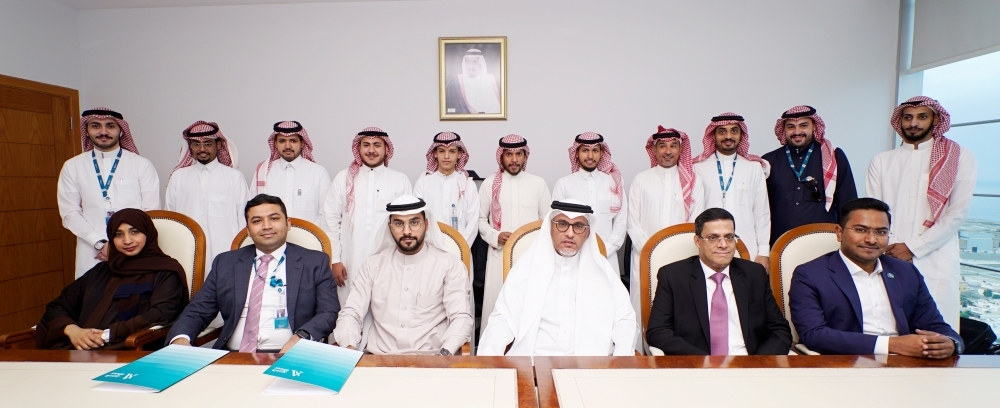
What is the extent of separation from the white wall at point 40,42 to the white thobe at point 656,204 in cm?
544

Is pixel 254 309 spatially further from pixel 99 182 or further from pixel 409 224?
pixel 99 182

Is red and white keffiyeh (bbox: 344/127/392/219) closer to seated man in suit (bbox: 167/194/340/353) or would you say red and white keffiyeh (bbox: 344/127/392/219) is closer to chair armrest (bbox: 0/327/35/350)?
seated man in suit (bbox: 167/194/340/353)

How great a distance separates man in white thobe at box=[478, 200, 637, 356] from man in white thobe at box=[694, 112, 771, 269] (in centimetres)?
182

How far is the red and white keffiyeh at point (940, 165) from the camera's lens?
10.4ft

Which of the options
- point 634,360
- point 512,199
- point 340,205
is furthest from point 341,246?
point 634,360

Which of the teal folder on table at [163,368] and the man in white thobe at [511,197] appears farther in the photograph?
the man in white thobe at [511,197]

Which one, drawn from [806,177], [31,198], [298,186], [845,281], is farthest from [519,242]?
[31,198]

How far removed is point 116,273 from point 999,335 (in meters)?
6.13

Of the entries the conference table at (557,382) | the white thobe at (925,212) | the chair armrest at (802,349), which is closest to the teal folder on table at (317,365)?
the conference table at (557,382)

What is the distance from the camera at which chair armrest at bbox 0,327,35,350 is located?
2.09 meters

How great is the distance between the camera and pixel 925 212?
3311 mm

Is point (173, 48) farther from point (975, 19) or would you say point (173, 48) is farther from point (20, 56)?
point (975, 19)

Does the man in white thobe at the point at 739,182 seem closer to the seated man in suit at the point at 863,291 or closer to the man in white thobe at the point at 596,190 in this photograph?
the man in white thobe at the point at 596,190

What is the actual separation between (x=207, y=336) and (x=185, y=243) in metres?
0.54
